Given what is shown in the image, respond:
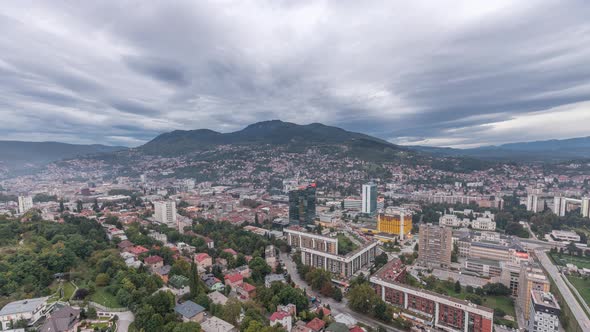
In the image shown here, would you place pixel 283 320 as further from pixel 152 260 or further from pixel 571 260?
pixel 571 260

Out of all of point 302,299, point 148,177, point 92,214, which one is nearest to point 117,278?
point 302,299

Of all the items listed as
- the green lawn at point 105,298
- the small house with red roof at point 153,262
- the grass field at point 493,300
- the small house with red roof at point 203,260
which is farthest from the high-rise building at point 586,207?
the green lawn at point 105,298

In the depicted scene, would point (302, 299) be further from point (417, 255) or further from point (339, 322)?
point (417, 255)

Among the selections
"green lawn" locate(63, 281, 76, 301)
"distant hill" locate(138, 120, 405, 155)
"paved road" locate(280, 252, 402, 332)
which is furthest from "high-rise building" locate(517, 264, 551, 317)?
"distant hill" locate(138, 120, 405, 155)

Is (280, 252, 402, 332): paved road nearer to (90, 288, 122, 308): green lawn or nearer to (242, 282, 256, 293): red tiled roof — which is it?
(242, 282, 256, 293): red tiled roof

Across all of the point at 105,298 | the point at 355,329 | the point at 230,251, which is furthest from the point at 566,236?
the point at 105,298

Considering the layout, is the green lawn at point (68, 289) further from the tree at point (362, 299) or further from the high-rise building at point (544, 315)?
the high-rise building at point (544, 315)
